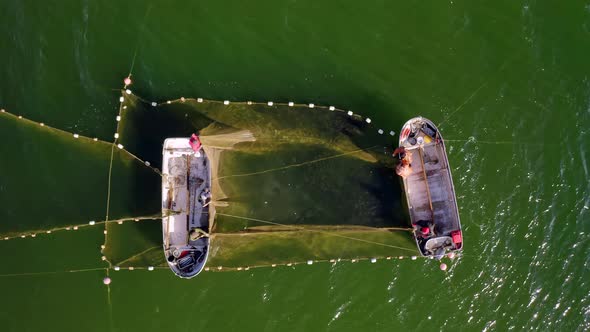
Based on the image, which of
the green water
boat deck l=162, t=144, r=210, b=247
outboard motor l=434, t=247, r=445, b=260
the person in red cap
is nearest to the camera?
the person in red cap

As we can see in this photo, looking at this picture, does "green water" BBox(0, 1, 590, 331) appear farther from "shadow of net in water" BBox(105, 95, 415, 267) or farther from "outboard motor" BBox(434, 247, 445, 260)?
"outboard motor" BBox(434, 247, 445, 260)

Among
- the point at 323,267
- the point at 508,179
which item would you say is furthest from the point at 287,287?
the point at 508,179

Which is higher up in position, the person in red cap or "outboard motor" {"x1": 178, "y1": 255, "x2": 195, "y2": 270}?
the person in red cap

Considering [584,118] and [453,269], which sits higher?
[584,118]

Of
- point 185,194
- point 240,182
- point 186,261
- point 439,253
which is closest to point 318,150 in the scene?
point 240,182

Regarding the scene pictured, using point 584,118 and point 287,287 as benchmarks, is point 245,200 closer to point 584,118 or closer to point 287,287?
point 287,287

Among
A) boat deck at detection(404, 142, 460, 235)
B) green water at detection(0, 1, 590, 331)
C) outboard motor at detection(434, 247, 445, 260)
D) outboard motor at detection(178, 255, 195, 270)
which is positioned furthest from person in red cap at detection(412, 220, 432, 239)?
outboard motor at detection(178, 255, 195, 270)
